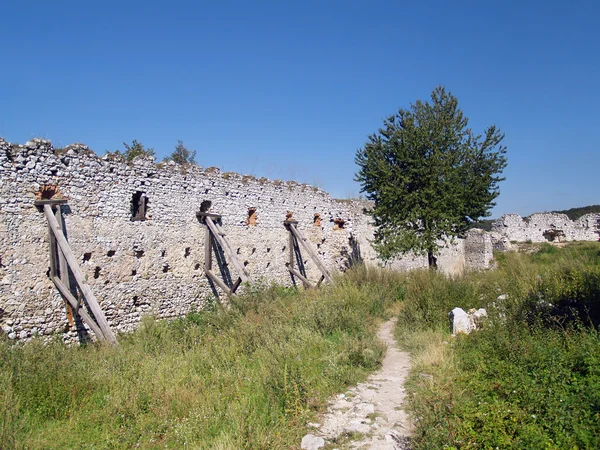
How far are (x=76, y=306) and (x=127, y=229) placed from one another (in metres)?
2.04

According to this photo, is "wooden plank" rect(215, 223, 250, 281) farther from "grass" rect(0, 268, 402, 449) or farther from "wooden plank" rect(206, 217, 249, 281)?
"grass" rect(0, 268, 402, 449)

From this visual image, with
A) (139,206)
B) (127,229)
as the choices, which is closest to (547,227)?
(139,206)

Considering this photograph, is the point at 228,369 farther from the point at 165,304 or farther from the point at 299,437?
the point at 165,304

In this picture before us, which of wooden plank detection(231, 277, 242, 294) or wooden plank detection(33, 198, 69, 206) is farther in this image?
wooden plank detection(231, 277, 242, 294)

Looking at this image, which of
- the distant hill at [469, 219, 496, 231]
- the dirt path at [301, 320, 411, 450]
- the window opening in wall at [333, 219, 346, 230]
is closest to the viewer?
the dirt path at [301, 320, 411, 450]

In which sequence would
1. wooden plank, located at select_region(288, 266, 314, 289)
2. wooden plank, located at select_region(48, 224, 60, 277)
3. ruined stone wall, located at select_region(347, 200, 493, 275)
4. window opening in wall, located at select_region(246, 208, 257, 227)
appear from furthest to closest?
ruined stone wall, located at select_region(347, 200, 493, 275) → wooden plank, located at select_region(288, 266, 314, 289) → window opening in wall, located at select_region(246, 208, 257, 227) → wooden plank, located at select_region(48, 224, 60, 277)

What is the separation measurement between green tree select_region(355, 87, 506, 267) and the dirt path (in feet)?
24.5

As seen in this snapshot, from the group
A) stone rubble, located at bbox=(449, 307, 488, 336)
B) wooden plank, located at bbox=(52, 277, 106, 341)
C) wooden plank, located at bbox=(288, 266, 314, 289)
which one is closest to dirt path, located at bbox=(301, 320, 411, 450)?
stone rubble, located at bbox=(449, 307, 488, 336)

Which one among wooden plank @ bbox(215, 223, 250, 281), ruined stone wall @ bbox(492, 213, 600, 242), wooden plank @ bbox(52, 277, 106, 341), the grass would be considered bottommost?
the grass

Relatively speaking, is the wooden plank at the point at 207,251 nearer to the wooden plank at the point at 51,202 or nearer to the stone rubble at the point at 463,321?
the wooden plank at the point at 51,202

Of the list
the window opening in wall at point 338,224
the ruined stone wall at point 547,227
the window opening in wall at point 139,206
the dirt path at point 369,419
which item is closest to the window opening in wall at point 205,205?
the window opening in wall at point 139,206

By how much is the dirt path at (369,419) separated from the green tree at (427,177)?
7.46 metres

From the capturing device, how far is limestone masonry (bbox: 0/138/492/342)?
7430 millimetres

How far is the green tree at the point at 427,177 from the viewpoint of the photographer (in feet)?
42.2
